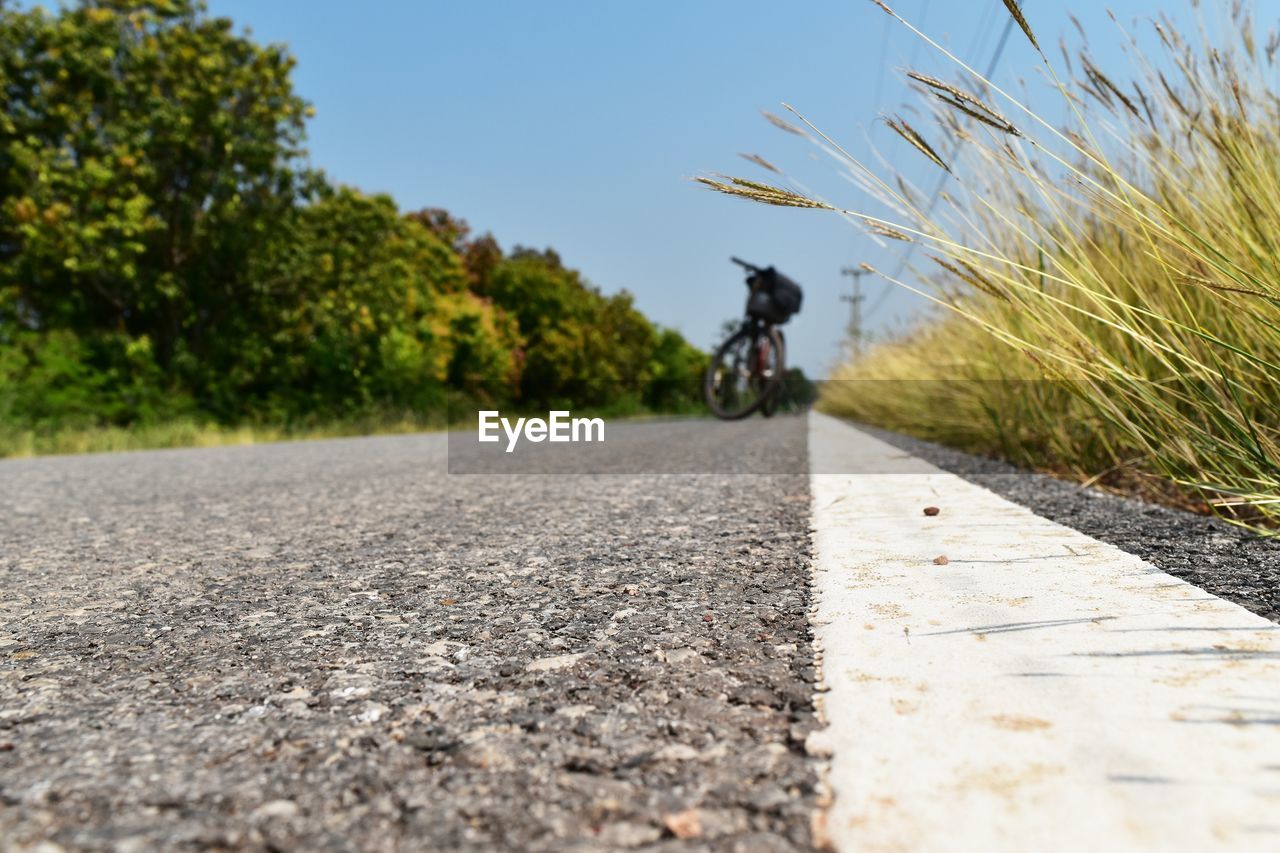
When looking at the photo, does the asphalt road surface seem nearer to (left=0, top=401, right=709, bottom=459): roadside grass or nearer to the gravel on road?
the gravel on road

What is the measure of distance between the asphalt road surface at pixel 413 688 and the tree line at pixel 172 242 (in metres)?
11.4

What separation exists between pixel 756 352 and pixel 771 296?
2.22ft

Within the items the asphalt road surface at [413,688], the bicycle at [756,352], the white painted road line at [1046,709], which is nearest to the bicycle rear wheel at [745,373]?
the bicycle at [756,352]

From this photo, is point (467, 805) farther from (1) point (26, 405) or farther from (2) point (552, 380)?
(2) point (552, 380)

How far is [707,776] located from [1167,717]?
41 cm

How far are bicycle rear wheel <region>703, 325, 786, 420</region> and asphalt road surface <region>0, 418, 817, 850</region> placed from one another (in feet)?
25.4

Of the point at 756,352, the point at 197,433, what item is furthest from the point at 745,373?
the point at 197,433

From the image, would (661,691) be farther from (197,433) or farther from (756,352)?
(197,433)

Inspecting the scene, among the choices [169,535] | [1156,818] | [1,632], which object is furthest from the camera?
[169,535]

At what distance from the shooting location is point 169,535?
2.26 metres

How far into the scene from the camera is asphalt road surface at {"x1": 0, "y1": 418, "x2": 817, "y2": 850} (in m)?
0.66

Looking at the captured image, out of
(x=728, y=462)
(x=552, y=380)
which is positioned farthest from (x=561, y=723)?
(x=552, y=380)

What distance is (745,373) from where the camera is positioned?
9.96 m

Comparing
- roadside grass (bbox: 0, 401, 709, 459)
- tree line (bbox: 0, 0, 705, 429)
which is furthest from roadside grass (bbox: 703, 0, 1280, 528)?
tree line (bbox: 0, 0, 705, 429)
